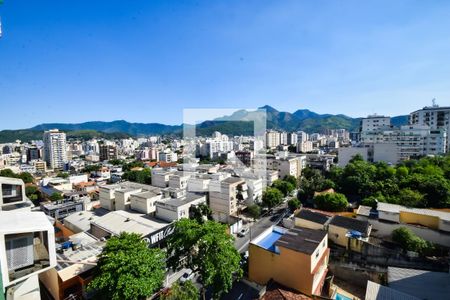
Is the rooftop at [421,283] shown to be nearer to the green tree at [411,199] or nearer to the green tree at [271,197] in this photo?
the green tree at [411,199]

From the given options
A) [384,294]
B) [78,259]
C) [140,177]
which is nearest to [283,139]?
[140,177]

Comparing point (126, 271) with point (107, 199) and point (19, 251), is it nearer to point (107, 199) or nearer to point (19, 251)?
point (19, 251)

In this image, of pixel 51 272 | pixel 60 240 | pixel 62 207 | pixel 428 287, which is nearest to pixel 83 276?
pixel 51 272

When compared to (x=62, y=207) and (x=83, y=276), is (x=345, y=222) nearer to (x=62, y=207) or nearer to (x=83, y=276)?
(x=83, y=276)

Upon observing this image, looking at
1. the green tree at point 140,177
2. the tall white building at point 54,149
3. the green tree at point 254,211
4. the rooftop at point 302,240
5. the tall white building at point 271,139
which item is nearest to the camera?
the rooftop at point 302,240

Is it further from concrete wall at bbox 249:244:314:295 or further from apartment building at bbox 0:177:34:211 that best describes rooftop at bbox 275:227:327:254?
apartment building at bbox 0:177:34:211

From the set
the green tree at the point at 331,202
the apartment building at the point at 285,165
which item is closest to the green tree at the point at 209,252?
the green tree at the point at 331,202

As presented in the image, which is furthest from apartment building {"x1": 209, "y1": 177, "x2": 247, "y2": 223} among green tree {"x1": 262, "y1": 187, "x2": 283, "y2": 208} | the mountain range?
the mountain range
